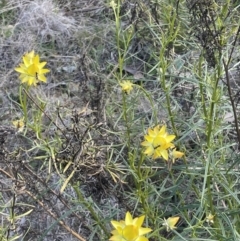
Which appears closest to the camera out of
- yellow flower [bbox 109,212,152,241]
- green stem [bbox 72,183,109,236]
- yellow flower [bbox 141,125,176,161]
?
yellow flower [bbox 109,212,152,241]

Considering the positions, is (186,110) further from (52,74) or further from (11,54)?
(11,54)

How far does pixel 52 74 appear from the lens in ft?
10.3

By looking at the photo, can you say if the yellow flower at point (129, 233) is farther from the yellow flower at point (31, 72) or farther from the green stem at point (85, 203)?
the yellow flower at point (31, 72)

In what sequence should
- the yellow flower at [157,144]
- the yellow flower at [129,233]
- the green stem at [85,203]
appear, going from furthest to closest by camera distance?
1. the green stem at [85,203]
2. the yellow flower at [157,144]
3. the yellow flower at [129,233]

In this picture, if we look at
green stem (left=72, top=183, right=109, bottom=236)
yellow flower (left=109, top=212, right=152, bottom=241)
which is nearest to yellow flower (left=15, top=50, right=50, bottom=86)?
green stem (left=72, top=183, right=109, bottom=236)

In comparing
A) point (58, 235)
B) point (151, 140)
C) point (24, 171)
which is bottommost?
point (58, 235)

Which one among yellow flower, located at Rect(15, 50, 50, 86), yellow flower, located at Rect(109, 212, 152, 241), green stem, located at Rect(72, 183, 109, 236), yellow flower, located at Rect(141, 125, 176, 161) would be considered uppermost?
yellow flower, located at Rect(15, 50, 50, 86)

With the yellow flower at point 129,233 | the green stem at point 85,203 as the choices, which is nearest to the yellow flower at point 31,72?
the green stem at point 85,203

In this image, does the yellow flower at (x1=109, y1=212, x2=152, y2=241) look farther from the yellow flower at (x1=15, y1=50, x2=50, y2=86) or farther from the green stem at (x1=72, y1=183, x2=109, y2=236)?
the yellow flower at (x1=15, y1=50, x2=50, y2=86)

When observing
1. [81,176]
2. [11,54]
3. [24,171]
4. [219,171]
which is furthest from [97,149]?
[11,54]

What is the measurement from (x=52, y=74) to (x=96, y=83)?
76cm

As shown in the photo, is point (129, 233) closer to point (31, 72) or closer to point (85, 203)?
point (85, 203)

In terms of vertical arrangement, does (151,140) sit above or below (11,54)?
above

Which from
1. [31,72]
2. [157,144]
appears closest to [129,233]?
[157,144]
